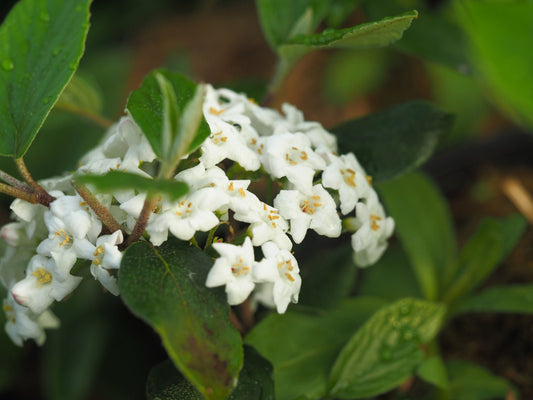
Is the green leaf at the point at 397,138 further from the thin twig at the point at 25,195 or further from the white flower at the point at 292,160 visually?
the thin twig at the point at 25,195

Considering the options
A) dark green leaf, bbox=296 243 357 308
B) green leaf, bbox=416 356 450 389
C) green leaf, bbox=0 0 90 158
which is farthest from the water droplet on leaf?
green leaf, bbox=416 356 450 389

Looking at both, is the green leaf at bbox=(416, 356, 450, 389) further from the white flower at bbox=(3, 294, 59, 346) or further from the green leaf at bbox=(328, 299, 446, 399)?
the white flower at bbox=(3, 294, 59, 346)

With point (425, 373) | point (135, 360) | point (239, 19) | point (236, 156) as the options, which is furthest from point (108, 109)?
point (425, 373)

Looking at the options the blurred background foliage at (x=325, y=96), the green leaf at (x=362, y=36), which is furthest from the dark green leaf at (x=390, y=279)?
the green leaf at (x=362, y=36)

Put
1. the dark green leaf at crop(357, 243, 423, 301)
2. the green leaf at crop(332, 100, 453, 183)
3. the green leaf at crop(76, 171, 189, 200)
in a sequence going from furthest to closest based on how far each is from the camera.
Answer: the dark green leaf at crop(357, 243, 423, 301)
the green leaf at crop(332, 100, 453, 183)
the green leaf at crop(76, 171, 189, 200)

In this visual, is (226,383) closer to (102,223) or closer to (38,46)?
(102,223)
